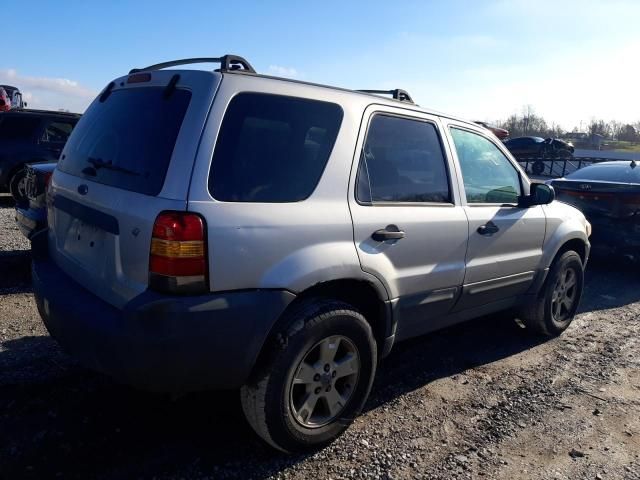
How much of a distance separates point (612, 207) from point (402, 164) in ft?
16.5

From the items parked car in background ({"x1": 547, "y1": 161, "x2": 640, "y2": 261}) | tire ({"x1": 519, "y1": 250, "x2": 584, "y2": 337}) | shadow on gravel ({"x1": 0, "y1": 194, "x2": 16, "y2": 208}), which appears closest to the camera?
tire ({"x1": 519, "y1": 250, "x2": 584, "y2": 337})

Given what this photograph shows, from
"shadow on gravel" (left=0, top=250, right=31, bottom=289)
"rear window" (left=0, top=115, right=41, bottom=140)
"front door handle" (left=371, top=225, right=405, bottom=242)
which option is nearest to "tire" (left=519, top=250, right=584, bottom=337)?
"front door handle" (left=371, top=225, right=405, bottom=242)

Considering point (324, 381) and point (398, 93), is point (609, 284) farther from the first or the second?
point (324, 381)

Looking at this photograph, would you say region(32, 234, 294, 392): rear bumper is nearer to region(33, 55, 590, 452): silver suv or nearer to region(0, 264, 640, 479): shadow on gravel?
region(33, 55, 590, 452): silver suv

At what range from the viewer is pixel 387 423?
322cm

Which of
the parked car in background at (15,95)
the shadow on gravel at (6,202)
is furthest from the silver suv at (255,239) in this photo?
the parked car in background at (15,95)

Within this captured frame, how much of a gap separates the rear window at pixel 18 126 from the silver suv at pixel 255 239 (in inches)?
289

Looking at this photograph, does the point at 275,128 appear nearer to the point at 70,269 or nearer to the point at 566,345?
the point at 70,269

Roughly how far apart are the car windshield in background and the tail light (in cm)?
695

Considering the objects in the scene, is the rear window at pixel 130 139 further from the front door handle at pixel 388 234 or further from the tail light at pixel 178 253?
the front door handle at pixel 388 234

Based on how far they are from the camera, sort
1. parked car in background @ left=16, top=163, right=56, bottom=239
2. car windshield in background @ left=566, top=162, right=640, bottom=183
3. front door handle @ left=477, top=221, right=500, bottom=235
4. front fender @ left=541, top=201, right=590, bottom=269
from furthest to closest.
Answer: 1. car windshield in background @ left=566, top=162, right=640, bottom=183
2. front fender @ left=541, top=201, right=590, bottom=269
3. parked car in background @ left=16, top=163, right=56, bottom=239
4. front door handle @ left=477, top=221, right=500, bottom=235

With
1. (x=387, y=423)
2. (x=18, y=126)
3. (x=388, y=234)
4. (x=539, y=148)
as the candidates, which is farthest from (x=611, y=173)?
(x=539, y=148)

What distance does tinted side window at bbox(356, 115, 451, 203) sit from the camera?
3.06 m

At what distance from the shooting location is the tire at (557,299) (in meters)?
4.62
